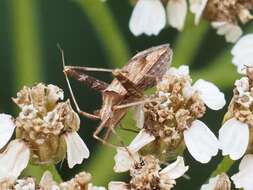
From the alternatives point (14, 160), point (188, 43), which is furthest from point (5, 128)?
point (188, 43)

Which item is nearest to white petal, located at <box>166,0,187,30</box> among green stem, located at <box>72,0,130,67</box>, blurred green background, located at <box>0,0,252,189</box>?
blurred green background, located at <box>0,0,252,189</box>

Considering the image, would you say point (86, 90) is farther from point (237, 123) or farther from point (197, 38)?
point (237, 123)

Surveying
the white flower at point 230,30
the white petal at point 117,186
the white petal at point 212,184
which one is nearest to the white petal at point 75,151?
the white petal at point 117,186

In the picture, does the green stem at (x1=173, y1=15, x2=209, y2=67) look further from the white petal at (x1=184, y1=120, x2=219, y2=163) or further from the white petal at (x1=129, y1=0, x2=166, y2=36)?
the white petal at (x1=184, y1=120, x2=219, y2=163)

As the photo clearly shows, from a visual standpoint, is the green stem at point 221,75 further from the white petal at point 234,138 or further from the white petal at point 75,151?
the white petal at point 75,151

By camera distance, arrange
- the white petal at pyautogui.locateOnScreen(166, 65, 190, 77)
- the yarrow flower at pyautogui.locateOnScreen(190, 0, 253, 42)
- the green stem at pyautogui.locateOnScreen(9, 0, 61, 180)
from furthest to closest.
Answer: the green stem at pyautogui.locateOnScreen(9, 0, 61, 180)
the yarrow flower at pyautogui.locateOnScreen(190, 0, 253, 42)
the white petal at pyautogui.locateOnScreen(166, 65, 190, 77)

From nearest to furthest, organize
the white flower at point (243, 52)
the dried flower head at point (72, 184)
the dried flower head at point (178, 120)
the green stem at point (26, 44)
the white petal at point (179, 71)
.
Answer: the dried flower head at point (72, 184), the dried flower head at point (178, 120), the white petal at point (179, 71), the white flower at point (243, 52), the green stem at point (26, 44)

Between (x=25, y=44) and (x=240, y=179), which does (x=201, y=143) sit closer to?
(x=240, y=179)

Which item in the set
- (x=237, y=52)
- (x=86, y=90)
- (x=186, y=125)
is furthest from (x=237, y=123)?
(x=86, y=90)
